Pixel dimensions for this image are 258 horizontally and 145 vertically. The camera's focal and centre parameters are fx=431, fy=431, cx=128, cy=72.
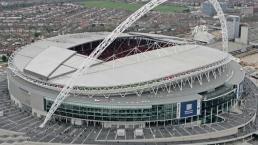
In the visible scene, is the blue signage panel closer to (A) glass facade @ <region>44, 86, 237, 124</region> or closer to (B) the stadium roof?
(A) glass facade @ <region>44, 86, 237, 124</region>

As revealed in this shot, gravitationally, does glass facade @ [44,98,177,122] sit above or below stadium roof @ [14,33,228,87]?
below

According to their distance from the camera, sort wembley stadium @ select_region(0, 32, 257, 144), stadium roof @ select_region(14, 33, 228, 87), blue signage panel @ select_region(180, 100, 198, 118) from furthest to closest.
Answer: stadium roof @ select_region(14, 33, 228, 87) < blue signage panel @ select_region(180, 100, 198, 118) < wembley stadium @ select_region(0, 32, 257, 144)

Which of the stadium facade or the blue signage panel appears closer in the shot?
the stadium facade

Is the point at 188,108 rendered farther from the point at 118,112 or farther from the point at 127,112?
the point at 118,112

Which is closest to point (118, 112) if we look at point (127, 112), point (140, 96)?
point (127, 112)

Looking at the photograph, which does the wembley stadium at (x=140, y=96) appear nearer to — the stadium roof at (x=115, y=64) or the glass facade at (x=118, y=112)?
the glass facade at (x=118, y=112)

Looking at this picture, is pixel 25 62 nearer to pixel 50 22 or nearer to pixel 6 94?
pixel 6 94

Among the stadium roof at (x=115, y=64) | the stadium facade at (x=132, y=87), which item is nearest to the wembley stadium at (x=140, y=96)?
the stadium facade at (x=132, y=87)

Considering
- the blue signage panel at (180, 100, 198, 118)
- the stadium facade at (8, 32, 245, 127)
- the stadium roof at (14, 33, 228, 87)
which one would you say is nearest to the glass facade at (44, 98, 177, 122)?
the stadium facade at (8, 32, 245, 127)
